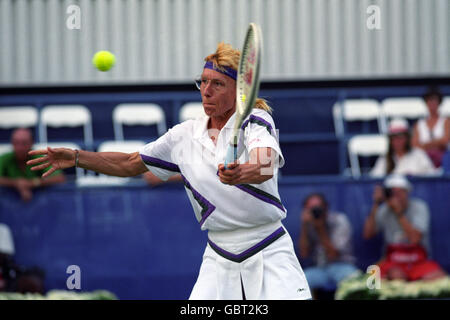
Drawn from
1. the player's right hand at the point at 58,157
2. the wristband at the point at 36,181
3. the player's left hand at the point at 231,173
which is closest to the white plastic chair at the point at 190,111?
the wristband at the point at 36,181

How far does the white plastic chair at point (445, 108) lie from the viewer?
7853mm

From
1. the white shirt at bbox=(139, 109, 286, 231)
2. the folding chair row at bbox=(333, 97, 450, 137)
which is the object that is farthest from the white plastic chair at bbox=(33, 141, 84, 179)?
the white shirt at bbox=(139, 109, 286, 231)

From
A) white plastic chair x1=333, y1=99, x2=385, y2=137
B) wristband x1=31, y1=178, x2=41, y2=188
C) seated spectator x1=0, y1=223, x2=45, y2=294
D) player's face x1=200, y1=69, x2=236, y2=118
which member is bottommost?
seated spectator x1=0, y1=223, x2=45, y2=294

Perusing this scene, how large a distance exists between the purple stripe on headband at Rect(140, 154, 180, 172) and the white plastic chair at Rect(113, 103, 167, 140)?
351cm

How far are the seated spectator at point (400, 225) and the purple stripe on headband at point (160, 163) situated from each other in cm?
293

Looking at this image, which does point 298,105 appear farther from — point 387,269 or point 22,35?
point 22,35

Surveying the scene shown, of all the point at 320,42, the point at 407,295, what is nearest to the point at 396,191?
the point at 407,295

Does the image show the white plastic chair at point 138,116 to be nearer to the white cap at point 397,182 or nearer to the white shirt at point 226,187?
the white cap at point 397,182

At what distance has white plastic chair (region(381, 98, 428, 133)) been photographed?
26.2ft

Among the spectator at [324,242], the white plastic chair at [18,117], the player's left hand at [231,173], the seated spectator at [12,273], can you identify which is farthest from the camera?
the white plastic chair at [18,117]

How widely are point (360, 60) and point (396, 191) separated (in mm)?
1519

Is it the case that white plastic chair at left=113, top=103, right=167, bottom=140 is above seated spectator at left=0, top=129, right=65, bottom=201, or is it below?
above

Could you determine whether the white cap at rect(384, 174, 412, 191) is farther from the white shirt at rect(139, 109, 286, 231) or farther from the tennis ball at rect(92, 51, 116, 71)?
the white shirt at rect(139, 109, 286, 231)

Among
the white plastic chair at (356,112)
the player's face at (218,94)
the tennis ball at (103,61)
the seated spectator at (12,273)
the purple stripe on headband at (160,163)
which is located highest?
the tennis ball at (103,61)
